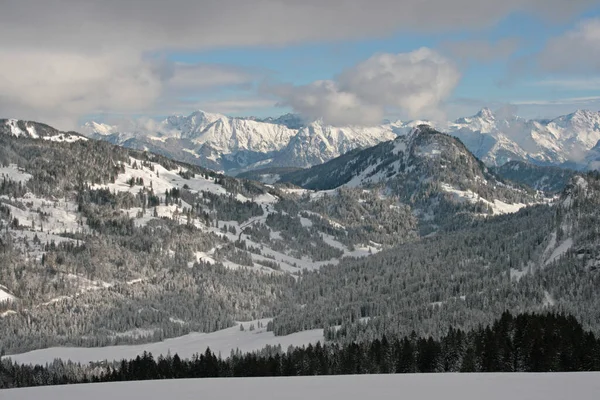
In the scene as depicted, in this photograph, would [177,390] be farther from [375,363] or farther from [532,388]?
[375,363]

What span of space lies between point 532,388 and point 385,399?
13247mm

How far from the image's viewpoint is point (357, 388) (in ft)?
174

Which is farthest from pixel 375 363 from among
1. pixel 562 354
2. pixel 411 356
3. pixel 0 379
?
pixel 0 379

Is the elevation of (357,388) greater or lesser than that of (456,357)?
greater

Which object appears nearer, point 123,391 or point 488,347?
point 123,391

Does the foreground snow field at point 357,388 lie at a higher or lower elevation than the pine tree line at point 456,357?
higher

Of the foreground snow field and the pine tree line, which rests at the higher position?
the foreground snow field

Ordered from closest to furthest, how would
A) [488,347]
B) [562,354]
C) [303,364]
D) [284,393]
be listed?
[284,393], [562,354], [488,347], [303,364]

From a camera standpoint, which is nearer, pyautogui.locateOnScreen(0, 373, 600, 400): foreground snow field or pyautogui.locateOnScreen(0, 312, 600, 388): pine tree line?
pyautogui.locateOnScreen(0, 373, 600, 400): foreground snow field

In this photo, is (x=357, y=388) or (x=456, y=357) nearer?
(x=357, y=388)

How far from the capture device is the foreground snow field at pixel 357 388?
155 ft

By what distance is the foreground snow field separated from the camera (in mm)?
47375

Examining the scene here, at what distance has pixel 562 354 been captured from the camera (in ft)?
346

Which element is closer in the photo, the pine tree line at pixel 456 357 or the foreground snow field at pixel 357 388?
the foreground snow field at pixel 357 388
